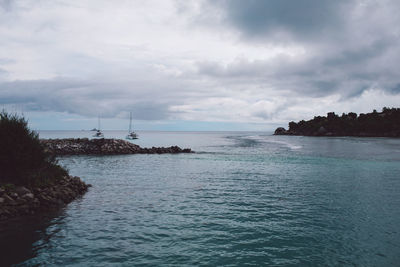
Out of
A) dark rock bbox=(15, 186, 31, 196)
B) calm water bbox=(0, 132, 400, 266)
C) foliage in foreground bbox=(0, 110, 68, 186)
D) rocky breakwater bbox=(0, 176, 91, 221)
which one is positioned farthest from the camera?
foliage in foreground bbox=(0, 110, 68, 186)

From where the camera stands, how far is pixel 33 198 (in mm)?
18688

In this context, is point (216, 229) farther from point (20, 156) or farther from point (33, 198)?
point (20, 156)

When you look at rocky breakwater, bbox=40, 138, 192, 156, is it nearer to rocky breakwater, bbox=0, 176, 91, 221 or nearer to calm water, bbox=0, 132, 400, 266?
calm water, bbox=0, 132, 400, 266

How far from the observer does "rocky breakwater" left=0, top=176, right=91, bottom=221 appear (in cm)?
1706

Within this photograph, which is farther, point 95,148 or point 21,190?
point 95,148

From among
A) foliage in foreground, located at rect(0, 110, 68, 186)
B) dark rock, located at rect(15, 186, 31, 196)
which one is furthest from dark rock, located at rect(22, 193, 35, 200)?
foliage in foreground, located at rect(0, 110, 68, 186)

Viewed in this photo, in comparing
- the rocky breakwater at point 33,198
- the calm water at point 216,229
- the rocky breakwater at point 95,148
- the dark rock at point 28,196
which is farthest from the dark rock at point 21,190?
the rocky breakwater at point 95,148

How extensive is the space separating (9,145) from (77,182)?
6942 millimetres

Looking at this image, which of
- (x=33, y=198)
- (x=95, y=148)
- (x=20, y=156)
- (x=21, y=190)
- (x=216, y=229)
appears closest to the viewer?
(x=216, y=229)

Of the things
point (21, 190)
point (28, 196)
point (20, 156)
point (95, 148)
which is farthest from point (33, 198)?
point (95, 148)

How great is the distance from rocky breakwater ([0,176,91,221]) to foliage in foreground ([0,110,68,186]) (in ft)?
2.51

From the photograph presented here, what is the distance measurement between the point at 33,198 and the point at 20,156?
11.8 feet

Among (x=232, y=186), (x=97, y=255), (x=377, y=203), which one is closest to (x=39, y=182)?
(x=97, y=255)

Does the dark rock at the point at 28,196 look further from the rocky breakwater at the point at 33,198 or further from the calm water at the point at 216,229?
the calm water at the point at 216,229
